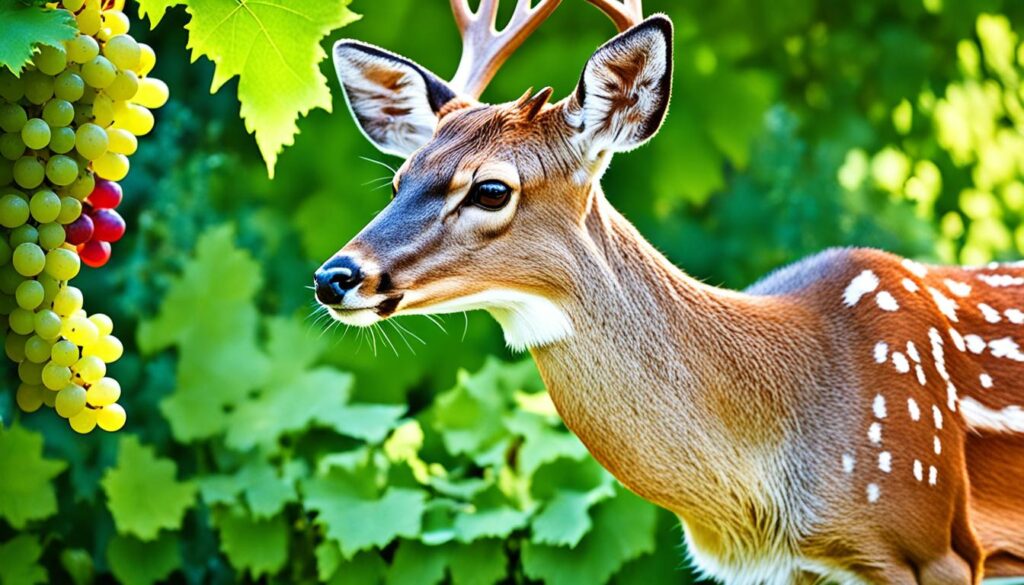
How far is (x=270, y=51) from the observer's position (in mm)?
2193

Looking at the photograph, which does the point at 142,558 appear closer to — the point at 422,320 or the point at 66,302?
the point at 422,320

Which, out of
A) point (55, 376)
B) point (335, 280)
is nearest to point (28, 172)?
point (55, 376)

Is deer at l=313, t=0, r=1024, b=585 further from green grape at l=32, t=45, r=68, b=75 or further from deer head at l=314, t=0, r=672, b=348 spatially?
green grape at l=32, t=45, r=68, b=75

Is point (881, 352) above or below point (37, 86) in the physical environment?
below

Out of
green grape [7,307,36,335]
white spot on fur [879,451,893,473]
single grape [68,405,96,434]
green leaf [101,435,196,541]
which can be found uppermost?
green grape [7,307,36,335]

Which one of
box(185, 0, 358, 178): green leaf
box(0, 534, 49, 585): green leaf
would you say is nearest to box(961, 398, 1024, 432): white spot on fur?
box(185, 0, 358, 178): green leaf

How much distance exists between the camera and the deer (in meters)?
2.55

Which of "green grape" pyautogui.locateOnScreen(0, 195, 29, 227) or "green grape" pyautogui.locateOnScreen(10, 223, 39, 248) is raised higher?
"green grape" pyautogui.locateOnScreen(0, 195, 29, 227)

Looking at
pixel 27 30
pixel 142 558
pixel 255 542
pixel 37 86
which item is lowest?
pixel 142 558

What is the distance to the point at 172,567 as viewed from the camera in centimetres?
440

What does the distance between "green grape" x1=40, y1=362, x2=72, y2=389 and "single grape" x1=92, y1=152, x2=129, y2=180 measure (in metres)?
0.27

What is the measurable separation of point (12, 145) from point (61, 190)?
0.09 meters

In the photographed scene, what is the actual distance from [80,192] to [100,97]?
0.14m

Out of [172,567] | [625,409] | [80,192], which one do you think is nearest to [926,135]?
[172,567]
